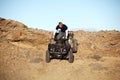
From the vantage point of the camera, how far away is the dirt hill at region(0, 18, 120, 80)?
1173cm

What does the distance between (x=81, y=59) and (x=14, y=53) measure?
474 cm

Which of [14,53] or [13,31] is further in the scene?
[13,31]

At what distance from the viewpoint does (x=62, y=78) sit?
11320 millimetres

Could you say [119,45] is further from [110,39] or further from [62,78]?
[62,78]

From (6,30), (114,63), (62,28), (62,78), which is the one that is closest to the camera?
(62,78)

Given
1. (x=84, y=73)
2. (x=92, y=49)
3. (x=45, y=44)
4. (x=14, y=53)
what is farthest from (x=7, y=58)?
(x=92, y=49)

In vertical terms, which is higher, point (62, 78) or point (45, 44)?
point (45, 44)

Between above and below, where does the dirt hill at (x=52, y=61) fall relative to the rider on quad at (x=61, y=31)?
below

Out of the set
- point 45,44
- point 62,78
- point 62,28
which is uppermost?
point 62,28

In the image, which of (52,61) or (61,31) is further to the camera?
(61,31)

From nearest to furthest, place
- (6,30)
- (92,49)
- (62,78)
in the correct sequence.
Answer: (62,78) → (92,49) → (6,30)

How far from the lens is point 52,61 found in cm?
1369

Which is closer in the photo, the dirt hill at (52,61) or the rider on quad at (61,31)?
the dirt hill at (52,61)

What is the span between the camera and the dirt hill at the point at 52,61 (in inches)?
462
